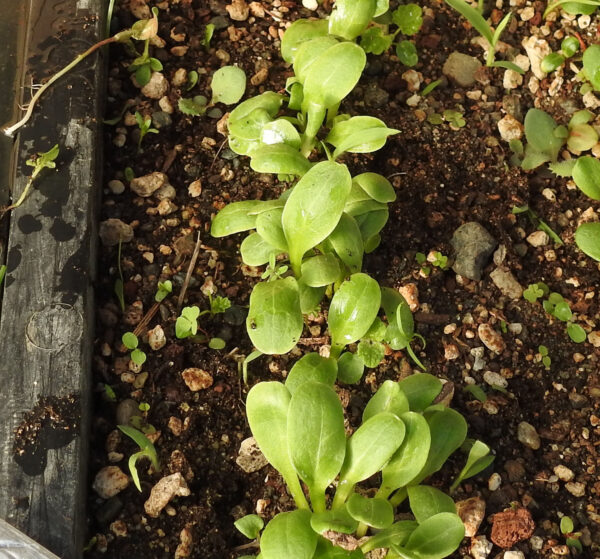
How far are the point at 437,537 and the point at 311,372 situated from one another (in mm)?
368

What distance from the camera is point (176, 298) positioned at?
1.79m

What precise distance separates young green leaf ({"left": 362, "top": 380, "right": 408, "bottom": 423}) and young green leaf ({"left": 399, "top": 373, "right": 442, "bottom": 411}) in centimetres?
4

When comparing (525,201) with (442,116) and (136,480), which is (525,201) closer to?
(442,116)

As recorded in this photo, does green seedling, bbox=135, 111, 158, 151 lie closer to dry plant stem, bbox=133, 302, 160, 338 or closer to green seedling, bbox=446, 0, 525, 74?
dry plant stem, bbox=133, 302, 160, 338

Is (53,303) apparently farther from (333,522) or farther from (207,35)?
(207,35)

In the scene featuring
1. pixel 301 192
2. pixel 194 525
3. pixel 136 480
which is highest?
pixel 301 192

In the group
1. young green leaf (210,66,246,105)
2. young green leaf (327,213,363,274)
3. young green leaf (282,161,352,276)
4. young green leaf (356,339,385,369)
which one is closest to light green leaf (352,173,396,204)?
young green leaf (327,213,363,274)

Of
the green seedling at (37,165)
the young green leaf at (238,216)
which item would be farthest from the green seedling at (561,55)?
the green seedling at (37,165)

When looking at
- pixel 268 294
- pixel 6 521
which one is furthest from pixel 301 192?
pixel 6 521

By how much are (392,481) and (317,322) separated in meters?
0.42

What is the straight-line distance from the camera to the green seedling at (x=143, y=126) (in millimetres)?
1919

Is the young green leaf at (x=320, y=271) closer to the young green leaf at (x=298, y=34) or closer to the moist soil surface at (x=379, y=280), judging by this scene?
the moist soil surface at (x=379, y=280)

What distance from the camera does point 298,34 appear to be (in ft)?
6.52

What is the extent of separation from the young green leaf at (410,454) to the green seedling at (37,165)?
0.89 metres
